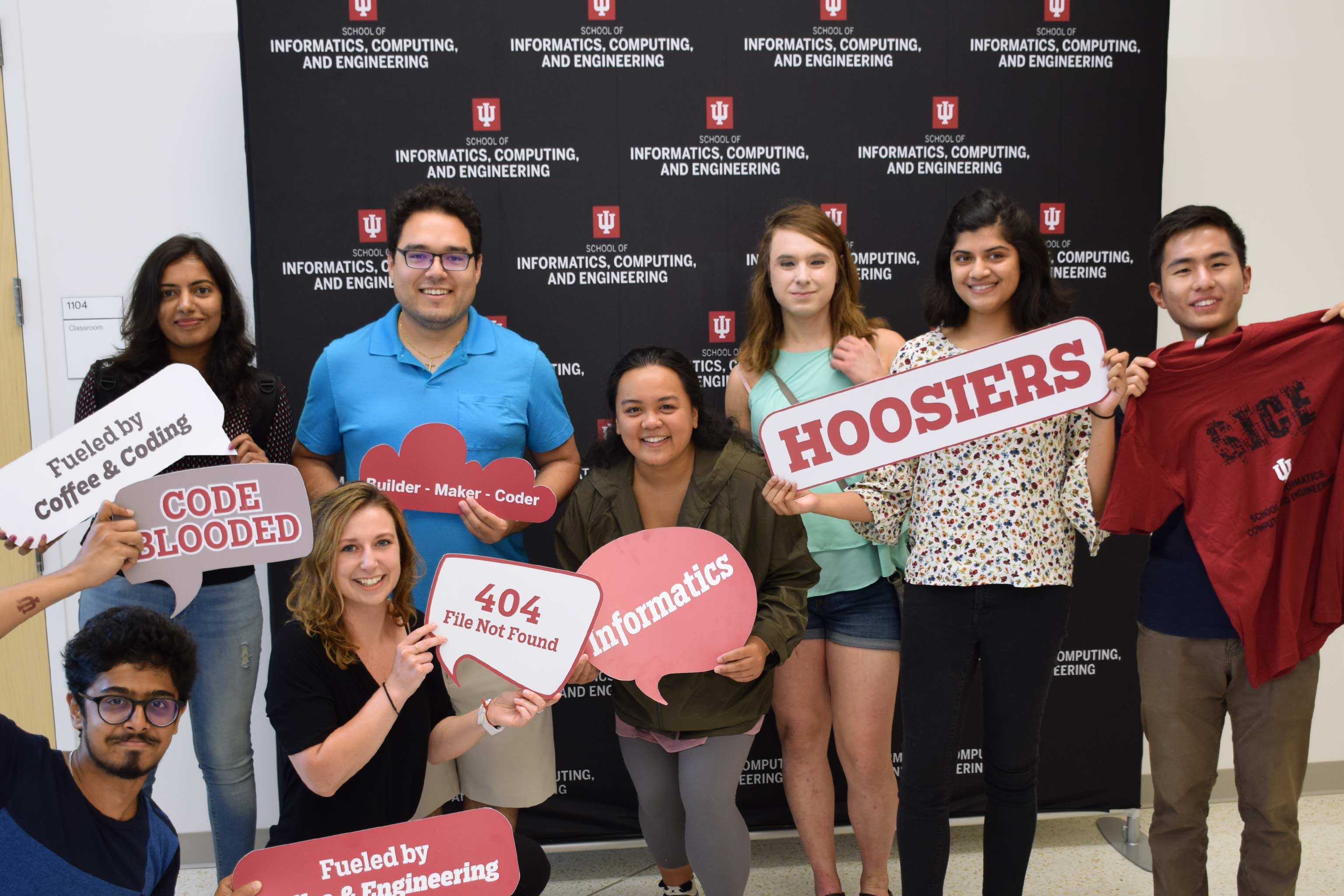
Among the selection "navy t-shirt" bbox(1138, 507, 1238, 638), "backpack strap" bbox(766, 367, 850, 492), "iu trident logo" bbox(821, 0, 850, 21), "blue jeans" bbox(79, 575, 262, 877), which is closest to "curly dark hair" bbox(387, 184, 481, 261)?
"backpack strap" bbox(766, 367, 850, 492)

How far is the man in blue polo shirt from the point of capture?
2.07m

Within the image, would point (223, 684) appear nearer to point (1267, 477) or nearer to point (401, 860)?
point (401, 860)

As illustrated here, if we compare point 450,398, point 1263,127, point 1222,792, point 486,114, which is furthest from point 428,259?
point 1222,792

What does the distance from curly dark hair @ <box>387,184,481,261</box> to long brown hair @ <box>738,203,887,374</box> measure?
0.67m

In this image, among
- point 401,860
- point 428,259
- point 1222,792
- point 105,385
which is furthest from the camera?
point 1222,792

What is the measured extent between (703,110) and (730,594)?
1.47 meters

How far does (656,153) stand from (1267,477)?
67.1 inches

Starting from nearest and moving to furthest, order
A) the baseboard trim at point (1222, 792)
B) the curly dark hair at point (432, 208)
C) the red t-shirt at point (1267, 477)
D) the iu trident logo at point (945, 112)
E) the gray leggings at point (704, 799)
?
the red t-shirt at point (1267, 477), the gray leggings at point (704, 799), the curly dark hair at point (432, 208), the iu trident logo at point (945, 112), the baseboard trim at point (1222, 792)

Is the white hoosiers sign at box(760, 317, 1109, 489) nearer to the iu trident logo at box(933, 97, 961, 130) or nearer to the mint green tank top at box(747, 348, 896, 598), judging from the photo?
the mint green tank top at box(747, 348, 896, 598)

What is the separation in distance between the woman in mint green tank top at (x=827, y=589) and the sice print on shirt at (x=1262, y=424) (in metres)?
0.71

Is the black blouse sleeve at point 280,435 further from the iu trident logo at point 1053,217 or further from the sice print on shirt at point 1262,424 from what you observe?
the iu trident logo at point 1053,217

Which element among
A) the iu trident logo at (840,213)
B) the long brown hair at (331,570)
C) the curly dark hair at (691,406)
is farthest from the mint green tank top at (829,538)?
the long brown hair at (331,570)

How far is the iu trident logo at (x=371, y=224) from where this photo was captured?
2.57m

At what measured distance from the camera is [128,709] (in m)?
1.35
